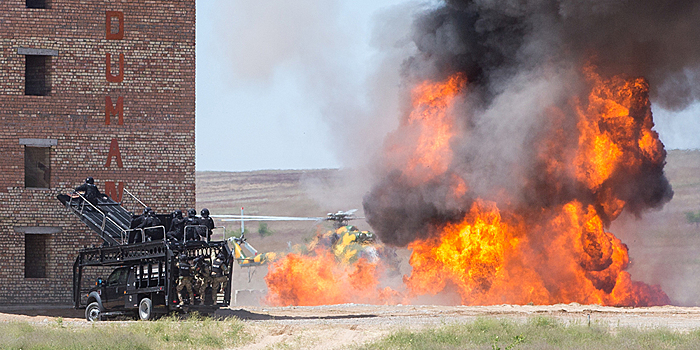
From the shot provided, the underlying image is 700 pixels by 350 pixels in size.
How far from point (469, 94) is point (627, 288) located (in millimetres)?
9089

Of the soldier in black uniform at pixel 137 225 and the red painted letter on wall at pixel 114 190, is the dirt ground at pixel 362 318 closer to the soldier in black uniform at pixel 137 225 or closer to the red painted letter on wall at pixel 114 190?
the soldier in black uniform at pixel 137 225

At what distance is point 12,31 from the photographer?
26.6m

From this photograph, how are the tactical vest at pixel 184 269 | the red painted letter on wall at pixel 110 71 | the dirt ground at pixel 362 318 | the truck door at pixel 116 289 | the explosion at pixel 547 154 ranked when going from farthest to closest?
the explosion at pixel 547 154
the red painted letter on wall at pixel 110 71
the truck door at pixel 116 289
the tactical vest at pixel 184 269
the dirt ground at pixel 362 318

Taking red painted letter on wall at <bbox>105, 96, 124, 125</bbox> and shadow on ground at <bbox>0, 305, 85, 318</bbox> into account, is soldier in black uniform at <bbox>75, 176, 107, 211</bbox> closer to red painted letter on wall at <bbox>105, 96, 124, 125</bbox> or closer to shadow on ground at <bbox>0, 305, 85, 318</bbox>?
red painted letter on wall at <bbox>105, 96, 124, 125</bbox>

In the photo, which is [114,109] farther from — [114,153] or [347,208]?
[347,208]

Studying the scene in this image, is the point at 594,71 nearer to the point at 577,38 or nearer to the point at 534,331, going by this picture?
the point at 577,38

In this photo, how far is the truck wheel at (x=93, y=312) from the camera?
75.7 feet

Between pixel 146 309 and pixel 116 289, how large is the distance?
1428mm

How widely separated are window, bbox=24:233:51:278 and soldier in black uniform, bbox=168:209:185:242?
688 cm

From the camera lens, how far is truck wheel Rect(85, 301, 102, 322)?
23.1 meters

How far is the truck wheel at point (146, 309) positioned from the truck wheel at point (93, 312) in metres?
1.75

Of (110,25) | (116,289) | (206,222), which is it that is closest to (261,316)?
(206,222)

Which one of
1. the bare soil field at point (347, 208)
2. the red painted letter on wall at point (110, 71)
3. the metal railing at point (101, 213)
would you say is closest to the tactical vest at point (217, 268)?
the metal railing at point (101, 213)

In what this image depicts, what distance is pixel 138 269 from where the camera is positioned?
870 inches
